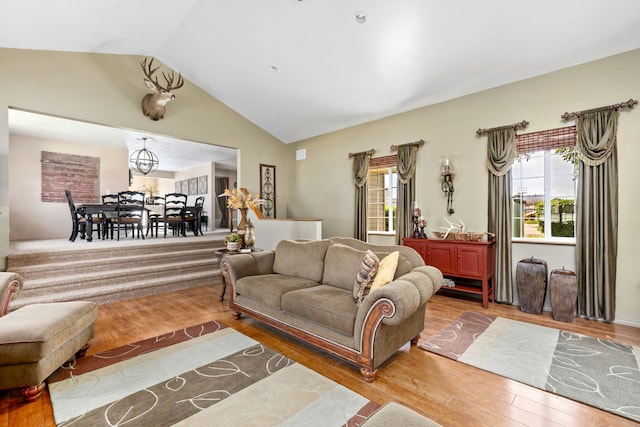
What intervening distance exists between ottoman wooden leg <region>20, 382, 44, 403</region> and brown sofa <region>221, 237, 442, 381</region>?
1743mm

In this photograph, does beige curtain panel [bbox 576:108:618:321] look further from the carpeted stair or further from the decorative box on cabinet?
the carpeted stair

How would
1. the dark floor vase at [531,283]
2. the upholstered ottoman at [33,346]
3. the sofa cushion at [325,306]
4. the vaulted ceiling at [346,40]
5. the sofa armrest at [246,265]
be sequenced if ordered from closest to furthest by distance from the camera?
the upholstered ottoman at [33,346] → the sofa cushion at [325,306] → the vaulted ceiling at [346,40] → the sofa armrest at [246,265] → the dark floor vase at [531,283]

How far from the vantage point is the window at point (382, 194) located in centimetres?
553

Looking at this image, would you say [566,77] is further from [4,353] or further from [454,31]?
[4,353]

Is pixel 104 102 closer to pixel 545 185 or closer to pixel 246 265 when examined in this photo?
pixel 246 265

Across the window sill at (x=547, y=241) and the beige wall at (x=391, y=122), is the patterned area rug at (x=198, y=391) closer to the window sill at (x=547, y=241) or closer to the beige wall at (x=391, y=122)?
the beige wall at (x=391, y=122)

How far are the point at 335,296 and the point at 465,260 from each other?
2385 mm

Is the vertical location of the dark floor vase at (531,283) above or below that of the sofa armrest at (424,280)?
below

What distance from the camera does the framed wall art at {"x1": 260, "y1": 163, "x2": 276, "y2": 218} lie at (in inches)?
277

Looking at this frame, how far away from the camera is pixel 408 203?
506 cm

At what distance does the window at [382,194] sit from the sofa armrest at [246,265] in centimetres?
262

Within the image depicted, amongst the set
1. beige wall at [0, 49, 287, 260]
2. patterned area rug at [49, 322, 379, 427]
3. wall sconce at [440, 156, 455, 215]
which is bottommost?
patterned area rug at [49, 322, 379, 427]

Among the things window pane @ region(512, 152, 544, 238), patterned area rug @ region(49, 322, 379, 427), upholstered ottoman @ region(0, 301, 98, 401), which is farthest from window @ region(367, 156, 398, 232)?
upholstered ottoman @ region(0, 301, 98, 401)

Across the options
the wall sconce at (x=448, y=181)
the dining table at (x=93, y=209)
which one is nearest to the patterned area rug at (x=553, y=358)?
the wall sconce at (x=448, y=181)
